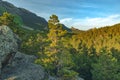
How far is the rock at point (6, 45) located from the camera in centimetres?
3944

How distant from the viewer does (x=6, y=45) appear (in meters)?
39.8

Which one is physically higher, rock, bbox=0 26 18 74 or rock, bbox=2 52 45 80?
rock, bbox=0 26 18 74

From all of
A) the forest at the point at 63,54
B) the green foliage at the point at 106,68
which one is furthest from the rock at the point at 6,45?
the green foliage at the point at 106,68

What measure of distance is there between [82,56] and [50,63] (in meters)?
54.7

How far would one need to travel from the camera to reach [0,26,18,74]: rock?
3944 cm

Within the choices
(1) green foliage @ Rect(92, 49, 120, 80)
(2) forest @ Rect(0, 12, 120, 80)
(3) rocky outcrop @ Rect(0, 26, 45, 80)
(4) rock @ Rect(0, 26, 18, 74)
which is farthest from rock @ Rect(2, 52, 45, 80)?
(1) green foliage @ Rect(92, 49, 120, 80)

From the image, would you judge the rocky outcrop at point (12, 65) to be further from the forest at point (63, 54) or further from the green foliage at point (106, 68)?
the green foliage at point (106, 68)

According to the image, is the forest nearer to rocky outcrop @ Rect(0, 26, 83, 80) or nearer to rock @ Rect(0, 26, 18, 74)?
rocky outcrop @ Rect(0, 26, 83, 80)

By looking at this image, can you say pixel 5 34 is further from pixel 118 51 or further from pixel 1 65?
pixel 118 51

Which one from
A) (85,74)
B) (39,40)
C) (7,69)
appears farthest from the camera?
(85,74)

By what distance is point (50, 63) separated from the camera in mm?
58094

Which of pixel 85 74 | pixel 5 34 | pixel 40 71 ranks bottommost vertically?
pixel 85 74

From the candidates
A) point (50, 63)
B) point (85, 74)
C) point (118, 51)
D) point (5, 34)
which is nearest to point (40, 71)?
point (5, 34)

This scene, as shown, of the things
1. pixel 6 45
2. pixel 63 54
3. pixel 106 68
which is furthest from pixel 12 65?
pixel 106 68
